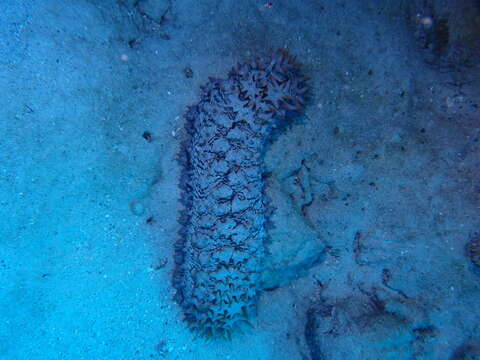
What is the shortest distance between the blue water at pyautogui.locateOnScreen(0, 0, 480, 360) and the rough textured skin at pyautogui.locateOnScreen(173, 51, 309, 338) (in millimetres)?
425

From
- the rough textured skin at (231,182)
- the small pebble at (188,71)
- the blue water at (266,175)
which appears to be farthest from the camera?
the small pebble at (188,71)

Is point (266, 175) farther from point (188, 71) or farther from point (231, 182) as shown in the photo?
point (188, 71)

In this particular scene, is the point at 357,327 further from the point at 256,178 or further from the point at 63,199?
the point at 63,199

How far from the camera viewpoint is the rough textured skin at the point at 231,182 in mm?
2674

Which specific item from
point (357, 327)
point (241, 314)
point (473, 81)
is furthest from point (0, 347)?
point (473, 81)

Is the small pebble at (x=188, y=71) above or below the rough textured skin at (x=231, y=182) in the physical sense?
above

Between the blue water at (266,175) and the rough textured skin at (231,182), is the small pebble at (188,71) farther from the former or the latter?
the rough textured skin at (231,182)

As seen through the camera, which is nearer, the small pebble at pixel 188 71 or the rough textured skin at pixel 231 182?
the rough textured skin at pixel 231 182

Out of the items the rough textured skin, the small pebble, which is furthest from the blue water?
the rough textured skin

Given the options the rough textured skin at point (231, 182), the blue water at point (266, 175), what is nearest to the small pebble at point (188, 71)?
the blue water at point (266, 175)

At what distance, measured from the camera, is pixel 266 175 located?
128 inches

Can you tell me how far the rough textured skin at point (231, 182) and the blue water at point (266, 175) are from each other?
0.42 meters

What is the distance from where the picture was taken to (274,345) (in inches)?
137

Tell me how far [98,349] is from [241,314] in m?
1.71
